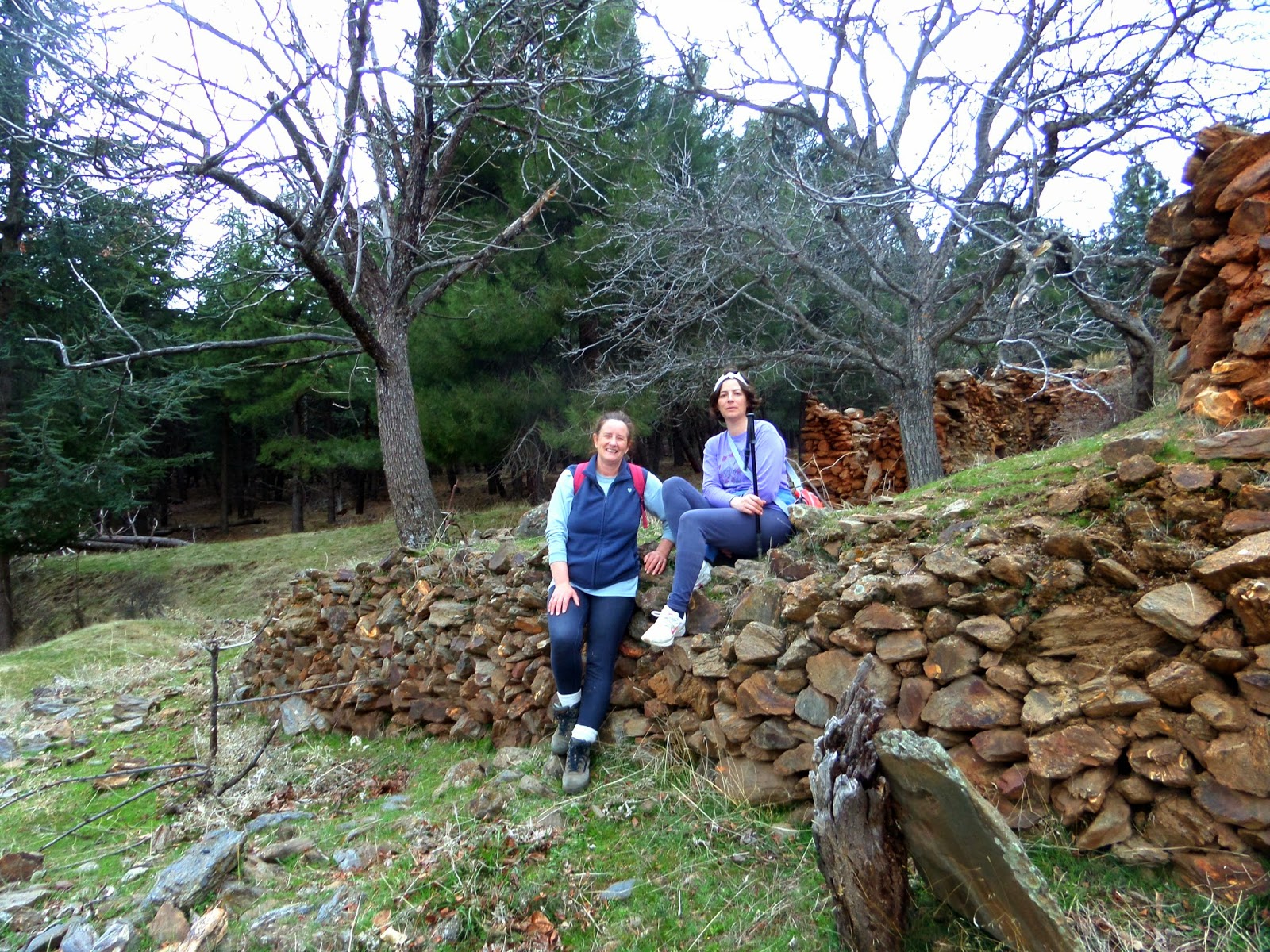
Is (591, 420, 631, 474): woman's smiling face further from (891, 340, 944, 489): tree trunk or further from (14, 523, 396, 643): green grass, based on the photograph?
(14, 523, 396, 643): green grass

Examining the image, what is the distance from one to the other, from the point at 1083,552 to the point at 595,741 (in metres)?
2.26

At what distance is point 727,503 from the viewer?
3961mm

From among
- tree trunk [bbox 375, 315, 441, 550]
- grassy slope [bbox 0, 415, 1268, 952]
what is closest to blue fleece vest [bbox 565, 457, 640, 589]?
grassy slope [bbox 0, 415, 1268, 952]

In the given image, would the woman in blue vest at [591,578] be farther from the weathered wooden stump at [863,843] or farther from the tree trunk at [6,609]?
the tree trunk at [6,609]

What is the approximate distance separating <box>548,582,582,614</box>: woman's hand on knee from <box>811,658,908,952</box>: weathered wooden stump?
1677 millimetres

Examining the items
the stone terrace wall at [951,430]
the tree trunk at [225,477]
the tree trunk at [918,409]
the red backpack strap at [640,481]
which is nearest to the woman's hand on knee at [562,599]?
the red backpack strap at [640,481]

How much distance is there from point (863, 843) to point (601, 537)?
193cm

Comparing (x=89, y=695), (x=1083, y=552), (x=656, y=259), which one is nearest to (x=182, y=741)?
(x=89, y=695)

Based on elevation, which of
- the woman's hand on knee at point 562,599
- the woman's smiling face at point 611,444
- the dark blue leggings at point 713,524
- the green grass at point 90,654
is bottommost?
the green grass at point 90,654

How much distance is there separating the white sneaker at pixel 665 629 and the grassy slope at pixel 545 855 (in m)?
0.52

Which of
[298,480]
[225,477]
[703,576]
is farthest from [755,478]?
[225,477]

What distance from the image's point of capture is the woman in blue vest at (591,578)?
12.0 ft

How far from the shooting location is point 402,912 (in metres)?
2.78

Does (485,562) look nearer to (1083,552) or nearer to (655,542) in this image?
(655,542)
